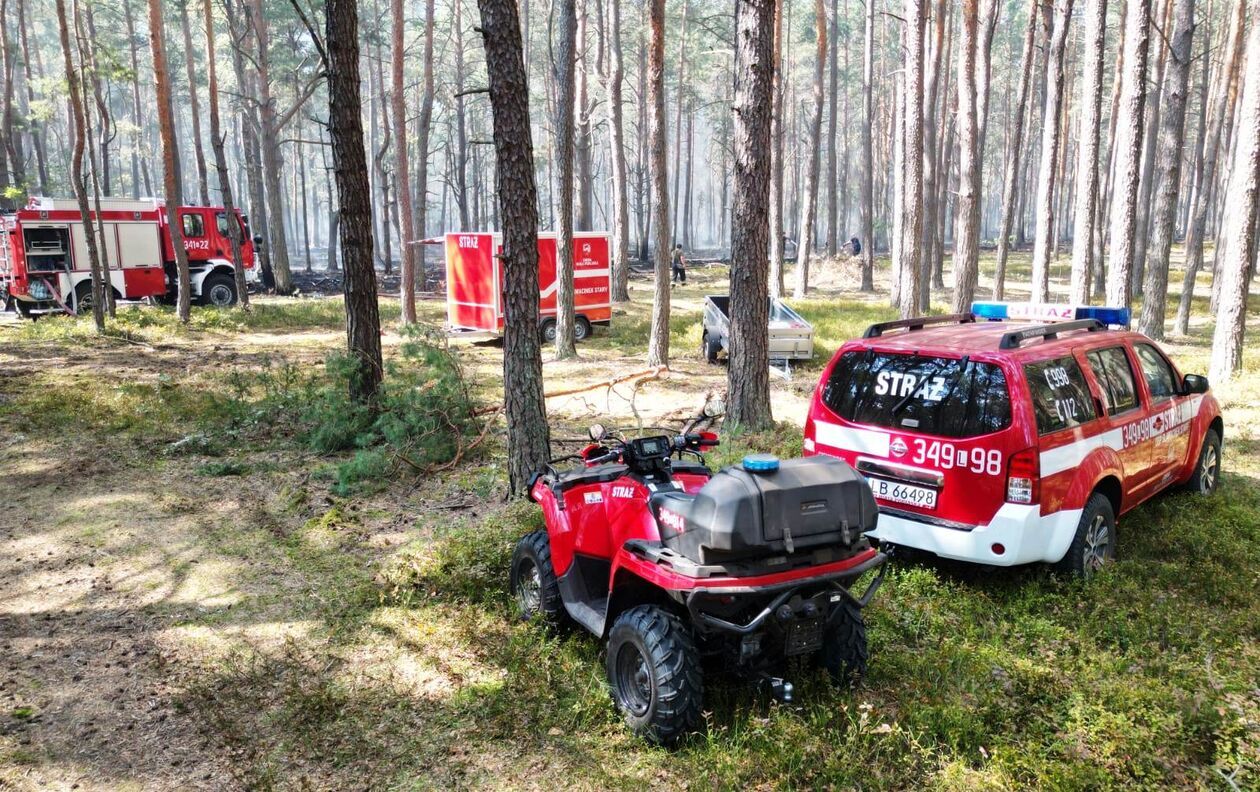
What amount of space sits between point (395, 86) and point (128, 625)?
16512 mm

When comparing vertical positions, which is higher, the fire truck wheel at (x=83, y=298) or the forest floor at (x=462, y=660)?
the fire truck wheel at (x=83, y=298)

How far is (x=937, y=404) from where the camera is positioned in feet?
17.7

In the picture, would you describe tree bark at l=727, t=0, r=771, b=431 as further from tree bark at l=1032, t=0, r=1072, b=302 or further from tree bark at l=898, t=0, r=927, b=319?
tree bark at l=1032, t=0, r=1072, b=302

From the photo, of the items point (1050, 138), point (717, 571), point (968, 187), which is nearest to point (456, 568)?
point (717, 571)

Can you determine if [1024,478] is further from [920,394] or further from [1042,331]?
[1042,331]

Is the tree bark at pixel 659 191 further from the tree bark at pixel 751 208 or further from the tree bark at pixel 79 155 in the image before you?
the tree bark at pixel 79 155

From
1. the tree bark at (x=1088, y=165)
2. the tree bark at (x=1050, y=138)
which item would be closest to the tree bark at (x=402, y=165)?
the tree bark at (x=1050, y=138)

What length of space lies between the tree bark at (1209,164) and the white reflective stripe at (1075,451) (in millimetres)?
14742

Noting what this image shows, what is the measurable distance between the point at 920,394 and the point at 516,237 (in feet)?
11.5

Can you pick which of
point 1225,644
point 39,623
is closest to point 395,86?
point 39,623

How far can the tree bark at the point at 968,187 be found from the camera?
1645 centimetres

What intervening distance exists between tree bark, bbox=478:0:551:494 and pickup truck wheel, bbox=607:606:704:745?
2833 millimetres

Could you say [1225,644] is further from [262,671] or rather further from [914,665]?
[262,671]

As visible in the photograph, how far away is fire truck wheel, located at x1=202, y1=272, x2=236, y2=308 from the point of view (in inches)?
944
